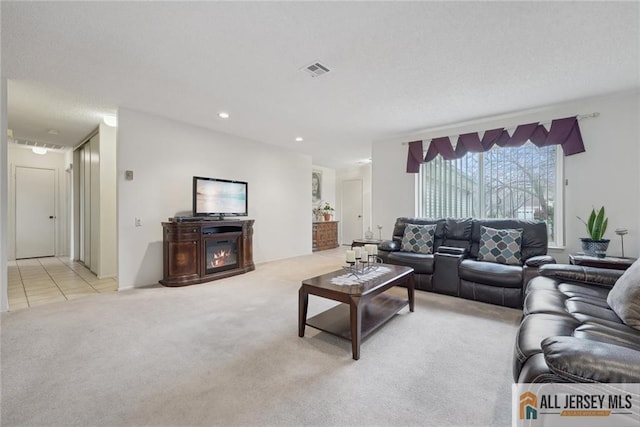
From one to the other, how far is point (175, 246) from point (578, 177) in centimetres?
537

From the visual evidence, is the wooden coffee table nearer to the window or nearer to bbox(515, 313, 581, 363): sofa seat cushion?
bbox(515, 313, 581, 363): sofa seat cushion

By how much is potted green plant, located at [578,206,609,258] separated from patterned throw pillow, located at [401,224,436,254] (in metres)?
1.64

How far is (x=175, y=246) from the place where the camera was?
3.82m

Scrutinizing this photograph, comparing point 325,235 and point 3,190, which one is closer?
point 3,190

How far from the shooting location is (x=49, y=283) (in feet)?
13.2

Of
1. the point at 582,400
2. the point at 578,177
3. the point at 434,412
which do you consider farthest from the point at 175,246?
the point at 578,177

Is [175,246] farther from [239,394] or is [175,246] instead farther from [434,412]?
[434,412]

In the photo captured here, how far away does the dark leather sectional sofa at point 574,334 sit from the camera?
0.92 m

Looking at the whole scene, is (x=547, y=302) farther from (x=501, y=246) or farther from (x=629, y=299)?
(x=501, y=246)

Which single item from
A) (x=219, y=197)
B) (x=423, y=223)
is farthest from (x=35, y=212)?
(x=423, y=223)

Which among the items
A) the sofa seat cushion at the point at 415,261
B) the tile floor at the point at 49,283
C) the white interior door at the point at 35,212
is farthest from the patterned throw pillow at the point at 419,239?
the white interior door at the point at 35,212

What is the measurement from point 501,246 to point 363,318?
7.16ft

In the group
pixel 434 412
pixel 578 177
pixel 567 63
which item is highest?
pixel 567 63

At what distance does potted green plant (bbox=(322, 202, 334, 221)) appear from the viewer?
795 centimetres
